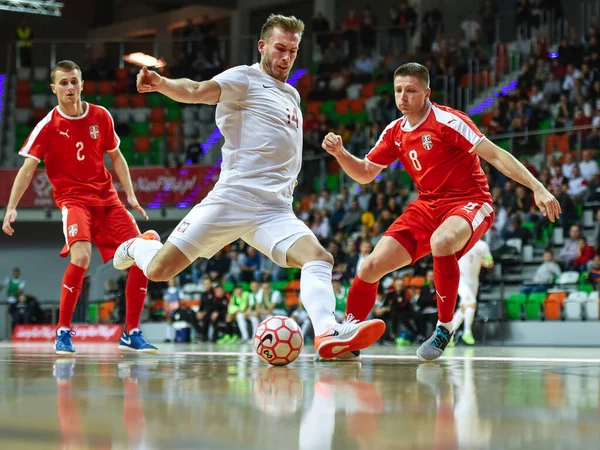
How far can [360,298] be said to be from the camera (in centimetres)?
613

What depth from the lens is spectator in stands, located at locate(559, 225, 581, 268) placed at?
1362cm

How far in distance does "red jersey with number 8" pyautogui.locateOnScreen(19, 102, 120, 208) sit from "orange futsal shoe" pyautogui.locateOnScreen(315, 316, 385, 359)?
3175mm

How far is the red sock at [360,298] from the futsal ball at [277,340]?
1077 mm

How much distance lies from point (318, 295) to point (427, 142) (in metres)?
1.78

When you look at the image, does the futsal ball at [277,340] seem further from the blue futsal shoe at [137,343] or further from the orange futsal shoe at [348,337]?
the blue futsal shoe at [137,343]

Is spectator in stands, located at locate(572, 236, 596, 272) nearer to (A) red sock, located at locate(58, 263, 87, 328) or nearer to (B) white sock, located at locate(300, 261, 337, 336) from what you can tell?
(A) red sock, located at locate(58, 263, 87, 328)

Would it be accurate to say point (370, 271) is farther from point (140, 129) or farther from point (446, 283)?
point (140, 129)

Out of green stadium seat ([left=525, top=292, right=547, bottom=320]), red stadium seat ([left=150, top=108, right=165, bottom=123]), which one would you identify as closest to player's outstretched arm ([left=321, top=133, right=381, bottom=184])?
green stadium seat ([left=525, top=292, right=547, bottom=320])

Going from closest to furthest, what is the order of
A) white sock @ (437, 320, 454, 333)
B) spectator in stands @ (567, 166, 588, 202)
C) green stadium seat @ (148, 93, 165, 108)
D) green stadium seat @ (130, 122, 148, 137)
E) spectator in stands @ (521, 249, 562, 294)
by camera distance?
white sock @ (437, 320, 454, 333) → spectator in stands @ (521, 249, 562, 294) → spectator in stands @ (567, 166, 588, 202) → green stadium seat @ (130, 122, 148, 137) → green stadium seat @ (148, 93, 165, 108)

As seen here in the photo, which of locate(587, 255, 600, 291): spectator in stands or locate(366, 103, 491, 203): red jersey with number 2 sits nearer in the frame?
locate(366, 103, 491, 203): red jersey with number 2

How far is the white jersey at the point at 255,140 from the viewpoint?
5.12 meters

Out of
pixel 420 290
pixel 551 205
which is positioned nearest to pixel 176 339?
pixel 420 290

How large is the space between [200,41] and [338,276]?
12.1 m

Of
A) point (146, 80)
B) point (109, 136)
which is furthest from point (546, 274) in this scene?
point (146, 80)
